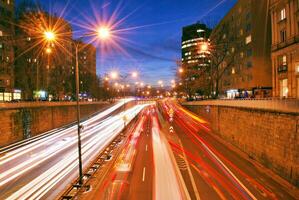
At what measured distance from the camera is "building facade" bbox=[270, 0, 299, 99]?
1525 inches

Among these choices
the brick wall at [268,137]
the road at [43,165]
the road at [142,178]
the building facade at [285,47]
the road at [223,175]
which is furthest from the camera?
the building facade at [285,47]

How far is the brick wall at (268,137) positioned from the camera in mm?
20897

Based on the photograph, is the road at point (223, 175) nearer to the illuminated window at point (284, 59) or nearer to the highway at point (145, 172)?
the highway at point (145, 172)

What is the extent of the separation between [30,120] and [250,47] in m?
45.1

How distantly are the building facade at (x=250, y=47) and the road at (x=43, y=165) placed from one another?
34534 mm

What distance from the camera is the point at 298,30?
38.2 metres

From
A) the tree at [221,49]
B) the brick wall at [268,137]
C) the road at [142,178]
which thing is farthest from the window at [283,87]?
the road at [142,178]

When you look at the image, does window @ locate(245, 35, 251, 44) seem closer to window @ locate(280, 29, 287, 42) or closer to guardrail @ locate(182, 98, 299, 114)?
window @ locate(280, 29, 287, 42)

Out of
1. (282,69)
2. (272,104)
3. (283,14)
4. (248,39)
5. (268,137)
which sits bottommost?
(268,137)

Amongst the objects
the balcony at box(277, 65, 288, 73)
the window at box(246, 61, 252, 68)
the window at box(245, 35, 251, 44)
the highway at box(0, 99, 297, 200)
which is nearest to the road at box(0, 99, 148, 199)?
the highway at box(0, 99, 297, 200)

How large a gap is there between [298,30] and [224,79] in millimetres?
42873

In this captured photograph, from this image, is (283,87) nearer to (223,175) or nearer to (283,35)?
(283,35)

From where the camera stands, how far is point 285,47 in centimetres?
4103

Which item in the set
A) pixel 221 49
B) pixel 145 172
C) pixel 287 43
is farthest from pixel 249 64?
pixel 145 172
